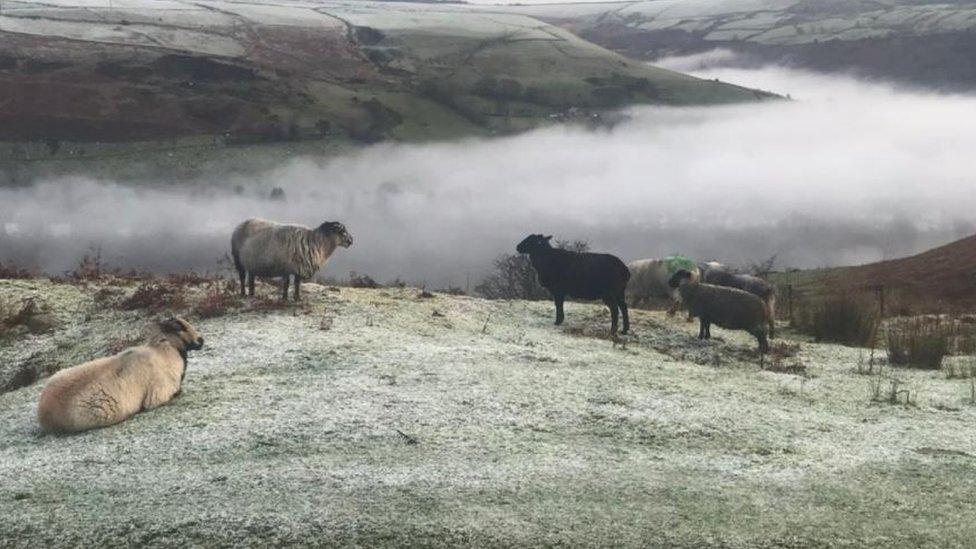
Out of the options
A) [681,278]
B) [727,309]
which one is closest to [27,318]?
[681,278]

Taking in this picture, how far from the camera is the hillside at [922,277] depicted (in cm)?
5209

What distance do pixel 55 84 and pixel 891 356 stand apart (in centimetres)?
11213

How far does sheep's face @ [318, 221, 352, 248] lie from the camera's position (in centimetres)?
1848

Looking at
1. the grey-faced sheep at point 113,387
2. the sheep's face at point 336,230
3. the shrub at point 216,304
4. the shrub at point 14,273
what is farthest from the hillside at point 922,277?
the grey-faced sheep at point 113,387

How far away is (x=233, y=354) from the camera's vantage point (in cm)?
1359

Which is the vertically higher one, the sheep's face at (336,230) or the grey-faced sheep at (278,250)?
the sheep's face at (336,230)

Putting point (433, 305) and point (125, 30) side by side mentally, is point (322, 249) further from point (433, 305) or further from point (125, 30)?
point (125, 30)

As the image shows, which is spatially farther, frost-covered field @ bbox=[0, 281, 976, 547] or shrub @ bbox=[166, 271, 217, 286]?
shrub @ bbox=[166, 271, 217, 286]

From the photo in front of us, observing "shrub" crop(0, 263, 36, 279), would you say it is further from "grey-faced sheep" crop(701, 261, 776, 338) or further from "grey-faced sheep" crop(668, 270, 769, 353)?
"grey-faced sheep" crop(701, 261, 776, 338)

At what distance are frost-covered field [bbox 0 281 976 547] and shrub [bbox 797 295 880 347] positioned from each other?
442 cm

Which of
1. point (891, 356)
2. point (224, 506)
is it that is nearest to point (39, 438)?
point (224, 506)

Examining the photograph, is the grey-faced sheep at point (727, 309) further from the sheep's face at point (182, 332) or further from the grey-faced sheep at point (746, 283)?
the sheep's face at point (182, 332)

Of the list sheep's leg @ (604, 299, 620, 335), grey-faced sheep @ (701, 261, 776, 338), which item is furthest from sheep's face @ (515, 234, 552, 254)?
grey-faced sheep @ (701, 261, 776, 338)

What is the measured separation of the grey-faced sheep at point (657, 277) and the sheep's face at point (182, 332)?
41.8 feet
